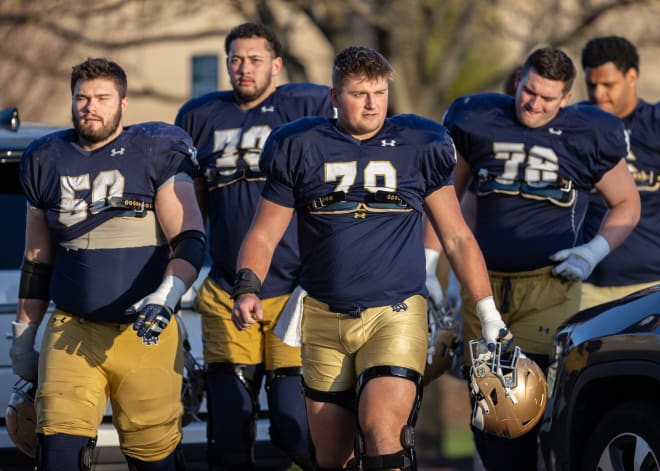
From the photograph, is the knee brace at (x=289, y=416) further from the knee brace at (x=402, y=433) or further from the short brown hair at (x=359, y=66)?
the short brown hair at (x=359, y=66)

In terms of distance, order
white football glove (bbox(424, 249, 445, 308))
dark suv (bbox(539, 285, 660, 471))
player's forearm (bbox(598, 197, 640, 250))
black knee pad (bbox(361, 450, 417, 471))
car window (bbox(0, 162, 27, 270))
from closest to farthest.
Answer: dark suv (bbox(539, 285, 660, 471)) → black knee pad (bbox(361, 450, 417, 471)) → player's forearm (bbox(598, 197, 640, 250)) → white football glove (bbox(424, 249, 445, 308)) → car window (bbox(0, 162, 27, 270))

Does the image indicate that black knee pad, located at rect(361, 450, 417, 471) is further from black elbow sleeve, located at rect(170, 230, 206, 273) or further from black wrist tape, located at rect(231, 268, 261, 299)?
black elbow sleeve, located at rect(170, 230, 206, 273)

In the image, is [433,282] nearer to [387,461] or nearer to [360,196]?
[360,196]

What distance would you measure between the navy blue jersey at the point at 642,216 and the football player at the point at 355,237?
71.5 inches

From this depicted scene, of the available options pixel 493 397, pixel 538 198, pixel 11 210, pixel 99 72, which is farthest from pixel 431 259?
pixel 11 210

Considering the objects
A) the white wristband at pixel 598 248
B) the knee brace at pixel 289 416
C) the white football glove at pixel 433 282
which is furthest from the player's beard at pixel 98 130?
the white wristband at pixel 598 248

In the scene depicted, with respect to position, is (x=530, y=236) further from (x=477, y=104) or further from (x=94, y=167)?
(x=94, y=167)

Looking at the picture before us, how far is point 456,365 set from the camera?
7.16m

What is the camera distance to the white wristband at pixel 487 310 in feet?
18.2

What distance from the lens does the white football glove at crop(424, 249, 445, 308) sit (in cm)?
673

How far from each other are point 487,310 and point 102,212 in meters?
1.67

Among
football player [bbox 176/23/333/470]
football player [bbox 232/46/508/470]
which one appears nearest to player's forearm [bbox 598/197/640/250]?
football player [bbox 232/46/508/470]

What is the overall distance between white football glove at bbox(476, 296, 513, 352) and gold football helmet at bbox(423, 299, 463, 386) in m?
1.10

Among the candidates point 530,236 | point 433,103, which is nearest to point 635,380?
point 530,236
